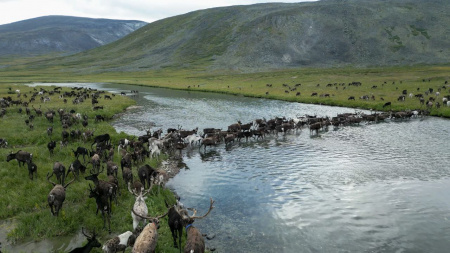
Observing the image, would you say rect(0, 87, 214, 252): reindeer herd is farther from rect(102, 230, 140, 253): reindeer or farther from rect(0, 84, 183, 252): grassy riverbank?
rect(0, 84, 183, 252): grassy riverbank

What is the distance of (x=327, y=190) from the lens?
17.2m

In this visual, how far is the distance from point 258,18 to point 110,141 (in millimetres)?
183450

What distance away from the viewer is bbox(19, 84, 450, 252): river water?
12.5m

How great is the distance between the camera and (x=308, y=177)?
62.4ft

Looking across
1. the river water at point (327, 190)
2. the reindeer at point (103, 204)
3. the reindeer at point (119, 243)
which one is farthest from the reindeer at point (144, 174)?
the reindeer at point (119, 243)

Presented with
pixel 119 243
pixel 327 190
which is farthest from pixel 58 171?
pixel 327 190

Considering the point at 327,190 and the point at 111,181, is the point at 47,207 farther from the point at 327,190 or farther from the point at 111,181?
the point at 327,190

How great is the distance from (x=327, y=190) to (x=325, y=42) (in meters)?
149

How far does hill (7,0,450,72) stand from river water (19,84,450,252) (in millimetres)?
101160

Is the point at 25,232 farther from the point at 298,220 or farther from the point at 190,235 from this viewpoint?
the point at 298,220

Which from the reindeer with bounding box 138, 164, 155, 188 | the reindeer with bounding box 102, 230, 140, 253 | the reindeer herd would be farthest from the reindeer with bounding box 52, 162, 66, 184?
the reindeer with bounding box 102, 230, 140, 253

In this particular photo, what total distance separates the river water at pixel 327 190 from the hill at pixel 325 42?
101m

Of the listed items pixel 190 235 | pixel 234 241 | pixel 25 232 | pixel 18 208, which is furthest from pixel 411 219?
pixel 18 208

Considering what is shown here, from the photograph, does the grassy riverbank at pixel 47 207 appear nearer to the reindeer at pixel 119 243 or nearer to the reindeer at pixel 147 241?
the reindeer at pixel 119 243
